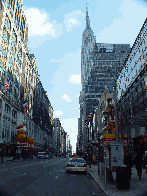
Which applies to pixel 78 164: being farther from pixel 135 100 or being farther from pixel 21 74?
pixel 21 74

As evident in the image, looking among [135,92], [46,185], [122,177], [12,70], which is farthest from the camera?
[12,70]

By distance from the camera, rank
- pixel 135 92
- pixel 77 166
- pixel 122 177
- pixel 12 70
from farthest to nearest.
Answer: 1. pixel 12 70
2. pixel 135 92
3. pixel 77 166
4. pixel 122 177

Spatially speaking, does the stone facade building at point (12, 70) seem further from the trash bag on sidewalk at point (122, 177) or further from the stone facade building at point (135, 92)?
the trash bag on sidewalk at point (122, 177)

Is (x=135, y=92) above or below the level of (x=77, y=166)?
above

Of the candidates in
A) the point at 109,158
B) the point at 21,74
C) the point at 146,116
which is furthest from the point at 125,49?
the point at 109,158

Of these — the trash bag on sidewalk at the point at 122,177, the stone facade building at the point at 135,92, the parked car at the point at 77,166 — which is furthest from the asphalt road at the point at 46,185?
the stone facade building at the point at 135,92

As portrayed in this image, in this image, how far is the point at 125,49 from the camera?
157375mm

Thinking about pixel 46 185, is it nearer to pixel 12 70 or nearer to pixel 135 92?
pixel 135 92

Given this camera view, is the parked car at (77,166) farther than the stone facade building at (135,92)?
No

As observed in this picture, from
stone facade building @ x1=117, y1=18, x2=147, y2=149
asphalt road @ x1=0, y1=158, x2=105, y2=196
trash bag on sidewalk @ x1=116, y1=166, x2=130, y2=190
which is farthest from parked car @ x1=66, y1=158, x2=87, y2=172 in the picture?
trash bag on sidewalk @ x1=116, y1=166, x2=130, y2=190

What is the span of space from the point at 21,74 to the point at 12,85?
1337 centimetres

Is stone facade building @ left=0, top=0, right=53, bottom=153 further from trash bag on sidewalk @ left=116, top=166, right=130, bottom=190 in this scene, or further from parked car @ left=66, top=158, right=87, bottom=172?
trash bag on sidewalk @ left=116, top=166, right=130, bottom=190

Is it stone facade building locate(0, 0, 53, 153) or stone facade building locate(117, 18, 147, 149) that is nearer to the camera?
stone facade building locate(117, 18, 147, 149)

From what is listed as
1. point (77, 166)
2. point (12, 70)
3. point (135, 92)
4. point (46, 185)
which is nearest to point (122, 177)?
point (46, 185)
